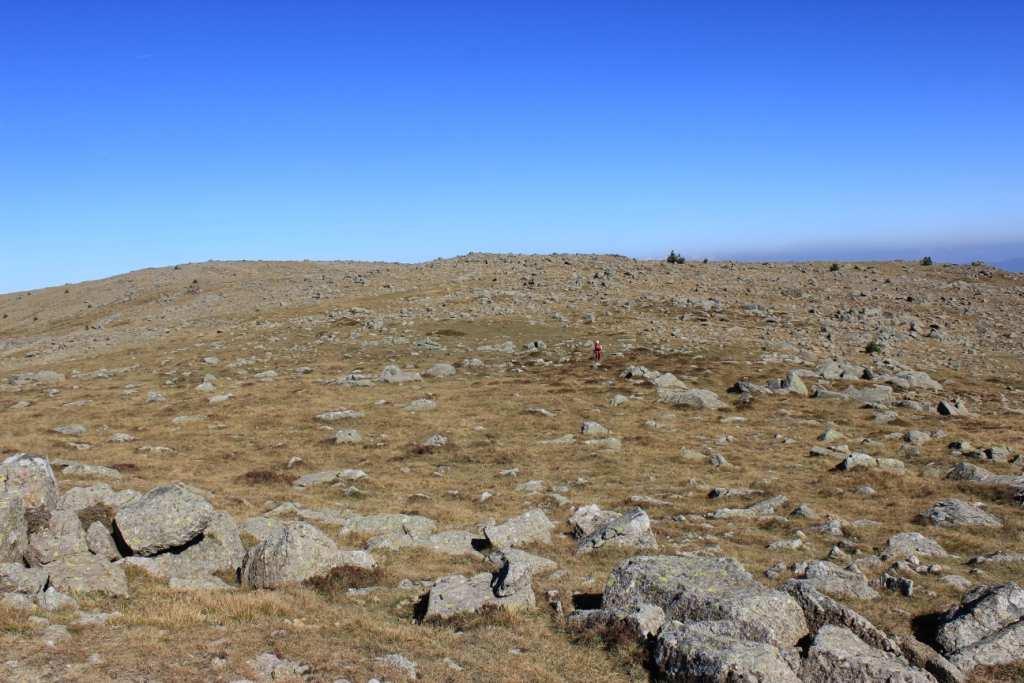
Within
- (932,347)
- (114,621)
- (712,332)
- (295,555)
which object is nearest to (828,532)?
(295,555)

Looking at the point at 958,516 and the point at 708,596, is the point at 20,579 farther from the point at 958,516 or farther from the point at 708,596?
the point at 958,516

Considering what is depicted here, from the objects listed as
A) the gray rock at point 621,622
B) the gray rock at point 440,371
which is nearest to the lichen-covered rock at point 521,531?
the gray rock at point 621,622

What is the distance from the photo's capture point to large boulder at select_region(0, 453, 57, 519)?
16.5 meters

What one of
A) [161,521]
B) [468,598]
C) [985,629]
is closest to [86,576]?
[161,521]

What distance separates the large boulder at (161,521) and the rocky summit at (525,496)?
0.08m

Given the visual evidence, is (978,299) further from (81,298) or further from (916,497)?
(81,298)

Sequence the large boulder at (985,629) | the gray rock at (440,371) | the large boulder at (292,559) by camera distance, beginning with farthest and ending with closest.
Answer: the gray rock at (440,371) → the large boulder at (292,559) → the large boulder at (985,629)

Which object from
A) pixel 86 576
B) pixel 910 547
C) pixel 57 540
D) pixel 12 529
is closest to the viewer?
pixel 86 576

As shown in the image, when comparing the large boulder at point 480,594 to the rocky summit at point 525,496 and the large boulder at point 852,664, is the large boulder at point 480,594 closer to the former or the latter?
the rocky summit at point 525,496

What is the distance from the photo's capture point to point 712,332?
58.8 m

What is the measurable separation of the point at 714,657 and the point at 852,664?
2.44 meters

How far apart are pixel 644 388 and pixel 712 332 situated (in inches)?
700

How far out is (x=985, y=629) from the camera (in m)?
13.3

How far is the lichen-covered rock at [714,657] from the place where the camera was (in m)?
11.2
